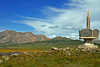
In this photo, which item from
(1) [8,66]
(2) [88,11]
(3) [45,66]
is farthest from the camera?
(2) [88,11]

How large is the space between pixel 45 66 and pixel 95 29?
25.2 metres

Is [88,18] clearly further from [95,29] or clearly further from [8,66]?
[8,66]

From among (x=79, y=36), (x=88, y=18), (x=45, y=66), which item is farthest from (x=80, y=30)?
(x=45, y=66)

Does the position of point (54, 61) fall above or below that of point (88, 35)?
below

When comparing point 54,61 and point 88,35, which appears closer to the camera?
point 54,61

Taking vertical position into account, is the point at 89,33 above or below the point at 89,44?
above

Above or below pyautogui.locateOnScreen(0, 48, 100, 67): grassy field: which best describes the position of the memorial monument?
above

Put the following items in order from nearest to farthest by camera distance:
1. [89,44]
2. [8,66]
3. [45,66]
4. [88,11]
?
1. [45,66]
2. [8,66]
3. [89,44]
4. [88,11]

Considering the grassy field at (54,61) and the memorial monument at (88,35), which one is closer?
the grassy field at (54,61)

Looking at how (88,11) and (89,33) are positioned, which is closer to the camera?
(89,33)

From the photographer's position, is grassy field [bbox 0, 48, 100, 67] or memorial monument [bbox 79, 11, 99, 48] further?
memorial monument [bbox 79, 11, 99, 48]

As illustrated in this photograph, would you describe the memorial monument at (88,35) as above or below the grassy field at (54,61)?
above

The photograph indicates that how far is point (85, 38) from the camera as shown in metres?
33.3

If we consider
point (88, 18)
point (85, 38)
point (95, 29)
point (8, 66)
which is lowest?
point (8, 66)
